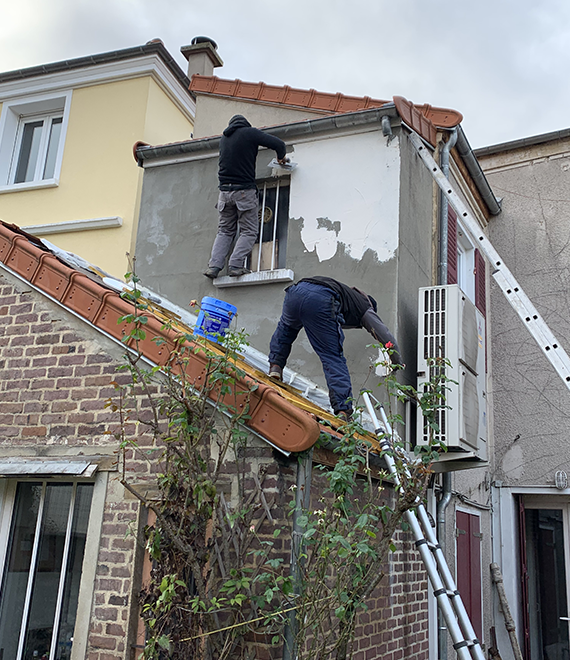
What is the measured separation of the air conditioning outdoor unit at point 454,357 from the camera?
6.54 metres

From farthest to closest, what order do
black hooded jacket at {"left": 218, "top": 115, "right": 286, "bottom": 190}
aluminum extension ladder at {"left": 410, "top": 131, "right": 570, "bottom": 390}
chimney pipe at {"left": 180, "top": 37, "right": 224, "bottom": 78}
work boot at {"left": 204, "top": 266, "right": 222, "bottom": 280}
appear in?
chimney pipe at {"left": 180, "top": 37, "right": 224, "bottom": 78}
work boot at {"left": 204, "top": 266, "right": 222, "bottom": 280}
black hooded jacket at {"left": 218, "top": 115, "right": 286, "bottom": 190}
aluminum extension ladder at {"left": 410, "top": 131, "right": 570, "bottom": 390}

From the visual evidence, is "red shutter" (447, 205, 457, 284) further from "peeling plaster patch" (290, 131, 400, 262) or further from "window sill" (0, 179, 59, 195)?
"window sill" (0, 179, 59, 195)

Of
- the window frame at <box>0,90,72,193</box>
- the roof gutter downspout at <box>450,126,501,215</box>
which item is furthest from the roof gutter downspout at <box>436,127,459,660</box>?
the window frame at <box>0,90,72,193</box>

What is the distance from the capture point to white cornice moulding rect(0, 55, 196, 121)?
38.8 feet

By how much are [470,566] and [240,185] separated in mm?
5117

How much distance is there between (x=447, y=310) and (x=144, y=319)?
10.8ft

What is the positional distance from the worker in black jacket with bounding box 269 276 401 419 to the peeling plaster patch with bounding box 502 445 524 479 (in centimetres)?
399

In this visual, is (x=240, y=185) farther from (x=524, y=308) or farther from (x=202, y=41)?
(x=202, y=41)

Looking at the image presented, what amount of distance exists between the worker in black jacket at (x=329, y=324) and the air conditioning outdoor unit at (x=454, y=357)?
2.26ft

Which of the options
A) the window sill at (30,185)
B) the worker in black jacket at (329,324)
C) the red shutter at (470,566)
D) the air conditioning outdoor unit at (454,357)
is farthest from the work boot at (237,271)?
the window sill at (30,185)

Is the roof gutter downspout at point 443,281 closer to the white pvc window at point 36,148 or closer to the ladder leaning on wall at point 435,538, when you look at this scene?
the ladder leaning on wall at point 435,538

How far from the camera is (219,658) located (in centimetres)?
401

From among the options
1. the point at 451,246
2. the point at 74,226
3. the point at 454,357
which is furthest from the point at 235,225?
the point at 74,226

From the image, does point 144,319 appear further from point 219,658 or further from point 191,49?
point 191,49
